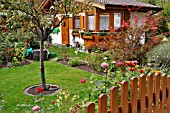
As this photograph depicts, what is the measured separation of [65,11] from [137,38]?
3526 mm

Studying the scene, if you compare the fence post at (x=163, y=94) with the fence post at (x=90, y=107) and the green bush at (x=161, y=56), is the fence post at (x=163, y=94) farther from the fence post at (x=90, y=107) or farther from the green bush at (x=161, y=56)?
the green bush at (x=161, y=56)

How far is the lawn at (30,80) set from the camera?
5388 millimetres

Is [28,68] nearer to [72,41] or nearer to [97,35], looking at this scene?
[97,35]

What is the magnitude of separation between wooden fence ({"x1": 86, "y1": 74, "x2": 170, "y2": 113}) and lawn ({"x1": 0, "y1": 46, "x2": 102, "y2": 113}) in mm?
2518

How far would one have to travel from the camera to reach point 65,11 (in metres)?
5.93

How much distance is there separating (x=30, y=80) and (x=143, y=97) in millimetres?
5505

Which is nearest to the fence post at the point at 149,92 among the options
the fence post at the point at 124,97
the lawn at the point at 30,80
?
the fence post at the point at 124,97

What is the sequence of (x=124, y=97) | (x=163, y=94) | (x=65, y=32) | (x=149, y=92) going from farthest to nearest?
(x=65, y=32) < (x=163, y=94) < (x=149, y=92) < (x=124, y=97)

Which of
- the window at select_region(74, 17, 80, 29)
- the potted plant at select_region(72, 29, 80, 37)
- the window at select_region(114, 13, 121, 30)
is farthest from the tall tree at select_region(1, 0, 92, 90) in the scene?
the window at select_region(74, 17, 80, 29)

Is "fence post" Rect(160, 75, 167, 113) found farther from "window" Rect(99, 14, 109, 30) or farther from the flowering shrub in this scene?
"window" Rect(99, 14, 109, 30)

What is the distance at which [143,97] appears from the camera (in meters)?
2.36

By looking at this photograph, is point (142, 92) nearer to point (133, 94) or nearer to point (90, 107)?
point (133, 94)

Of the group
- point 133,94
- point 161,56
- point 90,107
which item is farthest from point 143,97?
point 161,56

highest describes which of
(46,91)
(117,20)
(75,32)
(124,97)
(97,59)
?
(117,20)
